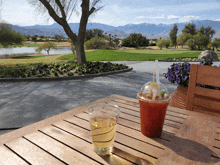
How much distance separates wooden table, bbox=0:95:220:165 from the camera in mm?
851

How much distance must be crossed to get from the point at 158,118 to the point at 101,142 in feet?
1.30

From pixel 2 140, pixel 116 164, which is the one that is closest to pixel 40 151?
pixel 2 140

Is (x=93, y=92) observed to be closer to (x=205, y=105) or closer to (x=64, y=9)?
(x=205, y=105)

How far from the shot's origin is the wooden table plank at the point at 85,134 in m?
0.88

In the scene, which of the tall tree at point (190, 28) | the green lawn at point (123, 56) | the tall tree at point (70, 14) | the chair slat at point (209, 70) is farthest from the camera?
the tall tree at point (190, 28)

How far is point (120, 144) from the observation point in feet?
3.24

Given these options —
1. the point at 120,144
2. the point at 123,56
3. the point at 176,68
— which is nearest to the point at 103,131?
the point at 120,144

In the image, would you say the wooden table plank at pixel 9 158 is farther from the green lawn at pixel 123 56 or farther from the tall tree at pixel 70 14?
the green lawn at pixel 123 56

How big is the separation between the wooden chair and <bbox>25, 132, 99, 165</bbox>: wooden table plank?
140 cm

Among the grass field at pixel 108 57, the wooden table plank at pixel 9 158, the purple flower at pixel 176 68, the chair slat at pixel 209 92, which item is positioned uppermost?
the purple flower at pixel 176 68

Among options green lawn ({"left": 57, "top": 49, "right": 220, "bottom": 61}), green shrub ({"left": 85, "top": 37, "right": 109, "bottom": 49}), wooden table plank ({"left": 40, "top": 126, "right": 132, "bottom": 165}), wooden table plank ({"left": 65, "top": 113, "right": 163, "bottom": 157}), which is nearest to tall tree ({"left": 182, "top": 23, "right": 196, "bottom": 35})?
green shrub ({"left": 85, "top": 37, "right": 109, "bottom": 49})

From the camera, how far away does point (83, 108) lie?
1.54 meters

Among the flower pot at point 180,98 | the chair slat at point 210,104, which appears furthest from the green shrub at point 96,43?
the chair slat at point 210,104

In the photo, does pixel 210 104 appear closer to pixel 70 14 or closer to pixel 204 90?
pixel 204 90
